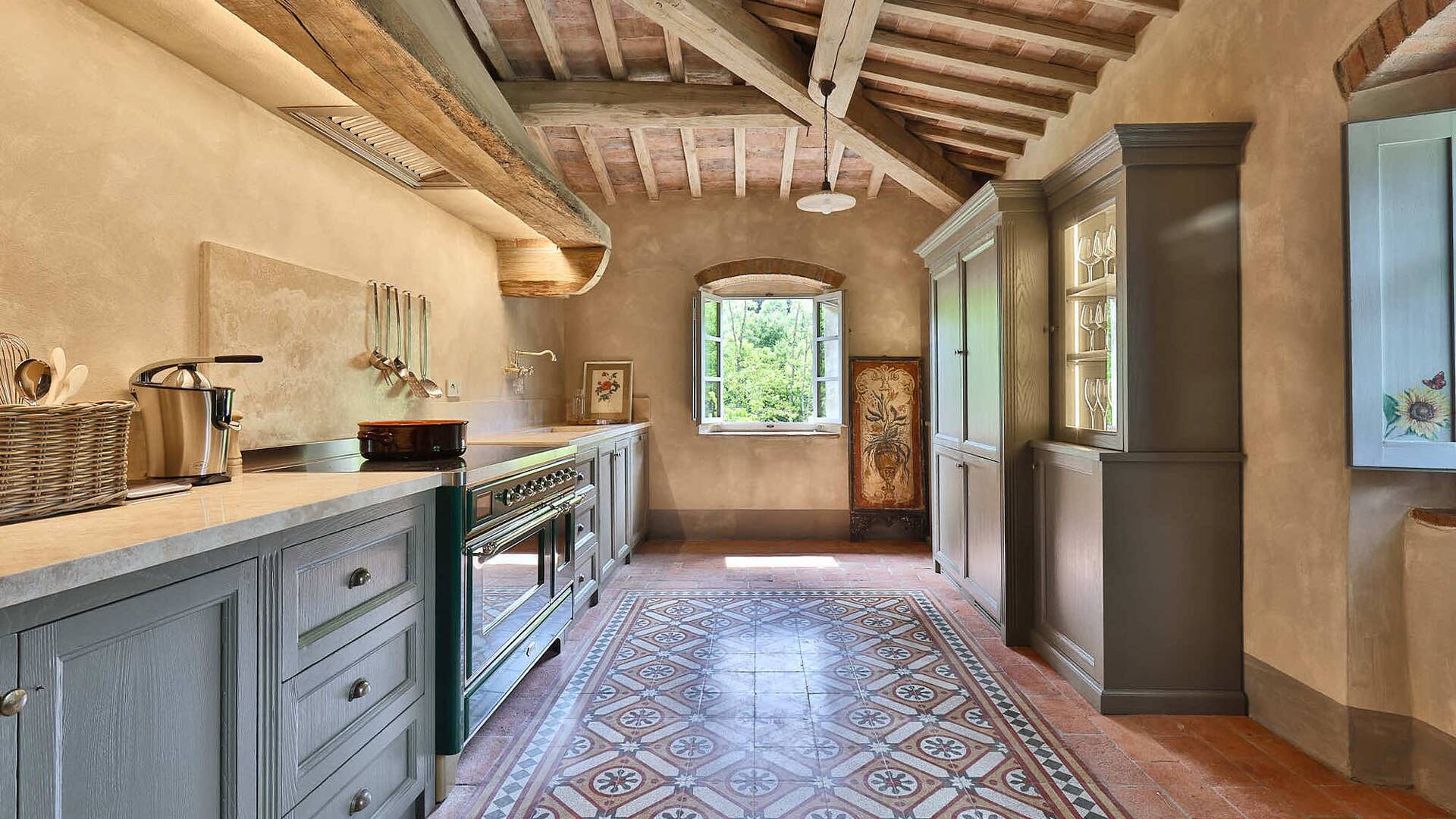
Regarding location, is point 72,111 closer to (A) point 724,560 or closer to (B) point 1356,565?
(B) point 1356,565

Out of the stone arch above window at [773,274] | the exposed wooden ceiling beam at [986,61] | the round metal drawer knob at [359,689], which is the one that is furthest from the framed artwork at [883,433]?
the round metal drawer knob at [359,689]

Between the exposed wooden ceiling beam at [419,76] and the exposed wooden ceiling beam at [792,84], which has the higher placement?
the exposed wooden ceiling beam at [792,84]

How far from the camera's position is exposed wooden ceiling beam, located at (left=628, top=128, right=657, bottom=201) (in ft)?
16.3

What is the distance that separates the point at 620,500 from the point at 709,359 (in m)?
1.75

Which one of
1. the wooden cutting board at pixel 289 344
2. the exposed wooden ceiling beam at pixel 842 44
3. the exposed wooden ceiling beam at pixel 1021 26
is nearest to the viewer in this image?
the wooden cutting board at pixel 289 344

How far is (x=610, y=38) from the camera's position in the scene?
12.7 feet

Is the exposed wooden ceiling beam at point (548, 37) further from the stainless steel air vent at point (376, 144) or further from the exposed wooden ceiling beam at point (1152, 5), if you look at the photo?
the exposed wooden ceiling beam at point (1152, 5)

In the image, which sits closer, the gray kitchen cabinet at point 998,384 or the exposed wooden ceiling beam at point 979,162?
the gray kitchen cabinet at point 998,384

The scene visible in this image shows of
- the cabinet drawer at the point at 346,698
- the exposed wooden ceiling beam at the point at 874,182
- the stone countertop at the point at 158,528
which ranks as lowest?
the cabinet drawer at the point at 346,698

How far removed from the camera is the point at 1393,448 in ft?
6.88

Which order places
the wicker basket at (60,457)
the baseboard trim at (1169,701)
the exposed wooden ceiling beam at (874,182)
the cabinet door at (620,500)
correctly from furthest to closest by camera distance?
the exposed wooden ceiling beam at (874,182)
the cabinet door at (620,500)
the baseboard trim at (1169,701)
the wicker basket at (60,457)

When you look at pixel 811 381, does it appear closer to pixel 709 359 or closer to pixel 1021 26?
pixel 709 359

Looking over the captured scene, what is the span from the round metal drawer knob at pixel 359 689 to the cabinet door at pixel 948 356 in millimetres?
3179

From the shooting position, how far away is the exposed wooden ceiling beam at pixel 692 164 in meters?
5.00
